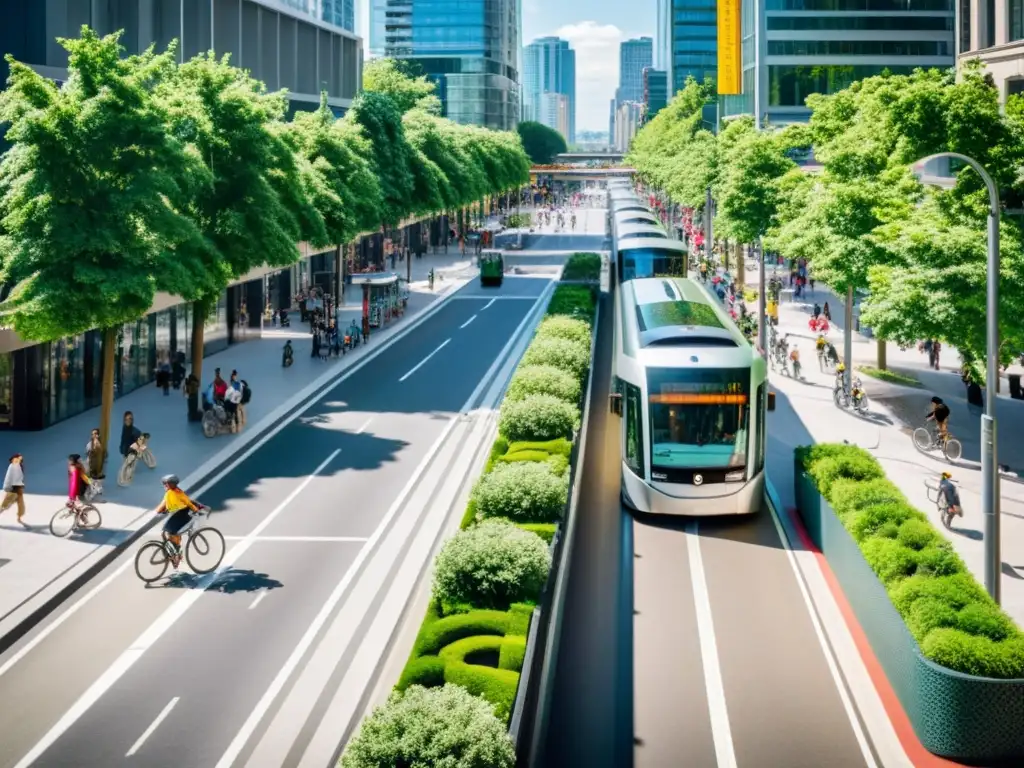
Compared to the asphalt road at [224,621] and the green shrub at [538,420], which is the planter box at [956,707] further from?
the green shrub at [538,420]

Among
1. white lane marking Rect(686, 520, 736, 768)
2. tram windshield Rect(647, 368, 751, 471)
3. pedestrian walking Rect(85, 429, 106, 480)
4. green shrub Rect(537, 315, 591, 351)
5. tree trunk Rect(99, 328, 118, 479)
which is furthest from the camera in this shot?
green shrub Rect(537, 315, 591, 351)

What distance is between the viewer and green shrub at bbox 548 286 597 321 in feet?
141

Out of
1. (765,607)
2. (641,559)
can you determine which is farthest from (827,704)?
(641,559)

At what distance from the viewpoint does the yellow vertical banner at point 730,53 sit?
122688mm

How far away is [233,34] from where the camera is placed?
222 ft

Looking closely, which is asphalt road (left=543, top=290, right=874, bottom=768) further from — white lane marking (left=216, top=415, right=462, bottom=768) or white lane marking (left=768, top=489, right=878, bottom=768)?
white lane marking (left=216, top=415, right=462, bottom=768)

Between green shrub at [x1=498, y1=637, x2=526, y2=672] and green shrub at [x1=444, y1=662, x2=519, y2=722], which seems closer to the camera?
green shrub at [x1=444, y1=662, x2=519, y2=722]

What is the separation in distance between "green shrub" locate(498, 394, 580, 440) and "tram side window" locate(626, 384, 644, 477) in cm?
208

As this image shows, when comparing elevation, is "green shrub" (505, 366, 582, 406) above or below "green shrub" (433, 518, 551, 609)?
above

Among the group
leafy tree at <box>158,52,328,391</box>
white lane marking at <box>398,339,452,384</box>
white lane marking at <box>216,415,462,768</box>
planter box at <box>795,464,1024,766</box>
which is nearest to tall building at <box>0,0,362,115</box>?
leafy tree at <box>158,52,328,391</box>

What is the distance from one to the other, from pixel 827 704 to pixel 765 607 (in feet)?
12.0

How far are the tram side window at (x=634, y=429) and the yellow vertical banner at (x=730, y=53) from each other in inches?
4113

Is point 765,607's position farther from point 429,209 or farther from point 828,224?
point 429,209

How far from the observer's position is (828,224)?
3553 cm
